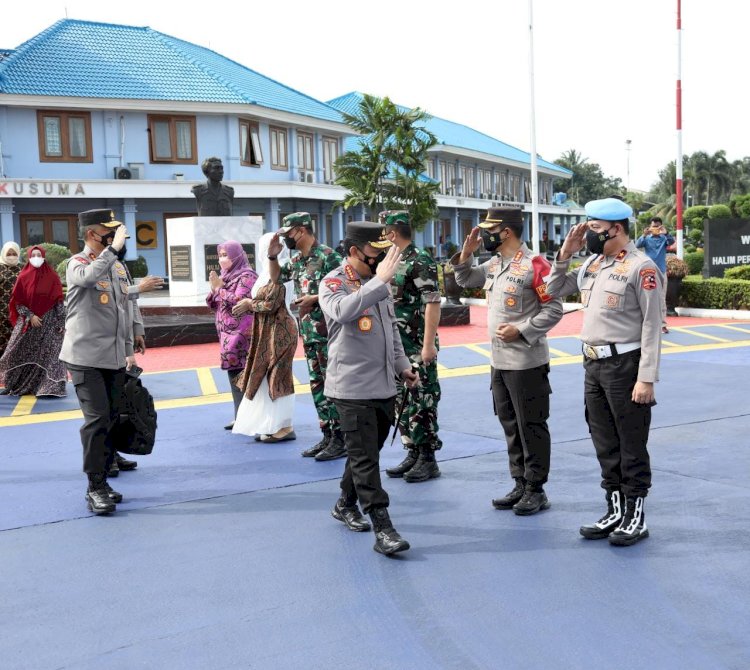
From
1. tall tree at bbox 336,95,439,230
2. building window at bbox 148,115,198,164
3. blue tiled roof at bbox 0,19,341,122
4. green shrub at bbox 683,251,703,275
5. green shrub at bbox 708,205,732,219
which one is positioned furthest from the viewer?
green shrub at bbox 708,205,732,219

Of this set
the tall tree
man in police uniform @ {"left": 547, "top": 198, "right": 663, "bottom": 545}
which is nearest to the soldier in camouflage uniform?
man in police uniform @ {"left": 547, "top": 198, "right": 663, "bottom": 545}

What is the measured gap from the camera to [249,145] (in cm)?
3102

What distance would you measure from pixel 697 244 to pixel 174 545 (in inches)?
1614

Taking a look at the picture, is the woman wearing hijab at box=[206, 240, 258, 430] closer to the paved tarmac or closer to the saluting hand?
the paved tarmac

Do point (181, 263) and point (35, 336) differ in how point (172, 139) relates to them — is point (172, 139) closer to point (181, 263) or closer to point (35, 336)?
point (181, 263)

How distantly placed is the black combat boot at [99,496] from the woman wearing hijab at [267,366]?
6.28ft

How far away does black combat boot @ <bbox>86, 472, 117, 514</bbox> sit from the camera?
18.4 feet

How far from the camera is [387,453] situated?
714 centimetres

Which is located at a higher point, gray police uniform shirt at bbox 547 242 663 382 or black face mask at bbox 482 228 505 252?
black face mask at bbox 482 228 505 252

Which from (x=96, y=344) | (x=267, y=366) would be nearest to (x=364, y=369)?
(x=96, y=344)

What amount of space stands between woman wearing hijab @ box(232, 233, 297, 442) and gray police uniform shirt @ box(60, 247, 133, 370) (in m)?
1.54

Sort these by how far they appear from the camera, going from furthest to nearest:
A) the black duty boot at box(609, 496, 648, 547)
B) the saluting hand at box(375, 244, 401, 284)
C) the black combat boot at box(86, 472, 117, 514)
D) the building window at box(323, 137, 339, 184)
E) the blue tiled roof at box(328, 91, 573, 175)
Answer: the blue tiled roof at box(328, 91, 573, 175)
the building window at box(323, 137, 339, 184)
the black combat boot at box(86, 472, 117, 514)
the black duty boot at box(609, 496, 648, 547)
the saluting hand at box(375, 244, 401, 284)

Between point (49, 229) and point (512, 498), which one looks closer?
point (512, 498)

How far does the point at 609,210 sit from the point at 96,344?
3260mm
